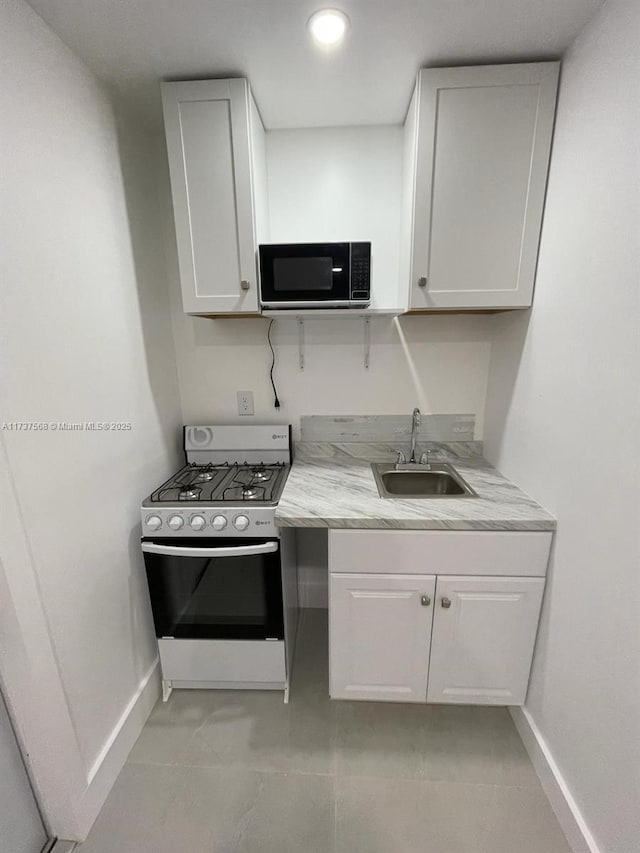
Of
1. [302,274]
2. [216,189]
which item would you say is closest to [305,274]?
[302,274]

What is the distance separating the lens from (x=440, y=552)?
1283 mm

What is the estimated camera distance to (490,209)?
52.0 inches

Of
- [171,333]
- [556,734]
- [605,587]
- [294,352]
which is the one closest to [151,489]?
[171,333]

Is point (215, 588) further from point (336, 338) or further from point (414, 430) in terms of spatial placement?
point (336, 338)

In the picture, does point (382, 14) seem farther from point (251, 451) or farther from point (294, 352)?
point (251, 451)

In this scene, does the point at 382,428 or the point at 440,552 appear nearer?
the point at 440,552

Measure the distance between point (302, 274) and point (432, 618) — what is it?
57.2 inches

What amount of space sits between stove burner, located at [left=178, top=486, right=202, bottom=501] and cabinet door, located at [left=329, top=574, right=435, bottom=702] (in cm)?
65

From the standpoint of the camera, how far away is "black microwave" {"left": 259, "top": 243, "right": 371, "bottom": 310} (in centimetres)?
136

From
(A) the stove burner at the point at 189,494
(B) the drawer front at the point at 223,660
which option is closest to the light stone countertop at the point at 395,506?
(A) the stove burner at the point at 189,494

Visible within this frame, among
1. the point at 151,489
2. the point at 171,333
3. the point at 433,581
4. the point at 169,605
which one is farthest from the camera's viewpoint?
the point at 171,333

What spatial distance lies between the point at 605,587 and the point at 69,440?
165cm

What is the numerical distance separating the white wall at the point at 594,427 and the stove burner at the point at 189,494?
1377mm

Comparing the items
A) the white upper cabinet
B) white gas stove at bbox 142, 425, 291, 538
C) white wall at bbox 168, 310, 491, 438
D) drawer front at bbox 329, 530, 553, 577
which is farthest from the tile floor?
the white upper cabinet
